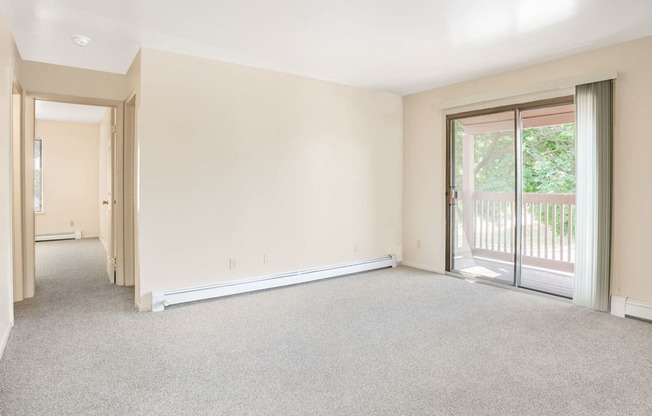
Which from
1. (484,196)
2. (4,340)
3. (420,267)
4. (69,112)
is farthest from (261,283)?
(69,112)

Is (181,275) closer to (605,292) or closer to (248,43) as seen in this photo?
(248,43)

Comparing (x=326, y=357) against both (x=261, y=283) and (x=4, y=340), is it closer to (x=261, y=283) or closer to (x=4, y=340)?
(x=261, y=283)

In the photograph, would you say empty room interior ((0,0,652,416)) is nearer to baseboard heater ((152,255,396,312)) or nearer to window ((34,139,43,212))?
baseboard heater ((152,255,396,312))

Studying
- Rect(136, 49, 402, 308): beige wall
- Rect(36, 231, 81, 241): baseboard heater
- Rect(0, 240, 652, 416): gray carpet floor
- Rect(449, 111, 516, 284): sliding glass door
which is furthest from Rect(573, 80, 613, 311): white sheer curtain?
Rect(36, 231, 81, 241): baseboard heater

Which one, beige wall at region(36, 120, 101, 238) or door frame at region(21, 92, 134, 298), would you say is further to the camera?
beige wall at region(36, 120, 101, 238)

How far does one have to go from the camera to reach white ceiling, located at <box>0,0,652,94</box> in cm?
273

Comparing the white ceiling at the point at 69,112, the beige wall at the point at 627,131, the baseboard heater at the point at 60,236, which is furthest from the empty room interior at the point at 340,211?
the white ceiling at the point at 69,112

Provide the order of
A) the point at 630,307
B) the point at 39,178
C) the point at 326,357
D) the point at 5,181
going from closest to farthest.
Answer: the point at 326,357 → the point at 5,181 → the point at 630,307 → the point at 39,178

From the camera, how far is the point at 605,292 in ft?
11.4

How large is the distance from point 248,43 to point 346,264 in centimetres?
279

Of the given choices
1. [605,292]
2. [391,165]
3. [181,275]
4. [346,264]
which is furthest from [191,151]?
[605,292]

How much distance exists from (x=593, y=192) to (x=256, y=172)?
327 centimetres

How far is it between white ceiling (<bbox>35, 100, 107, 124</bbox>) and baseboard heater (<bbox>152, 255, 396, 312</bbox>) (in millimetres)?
4145

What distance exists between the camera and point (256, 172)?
4195mm
